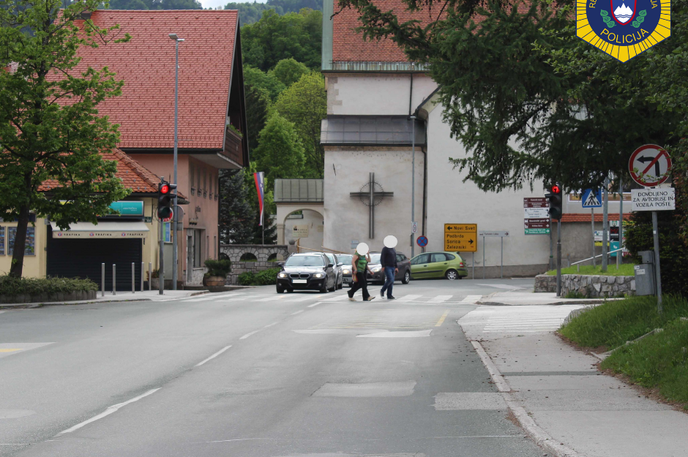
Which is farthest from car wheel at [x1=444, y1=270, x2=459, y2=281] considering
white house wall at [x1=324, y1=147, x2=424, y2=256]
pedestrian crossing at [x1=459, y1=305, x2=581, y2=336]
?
pedestrian crossing at [x1=459, y1=305, x2=581, y2=336]

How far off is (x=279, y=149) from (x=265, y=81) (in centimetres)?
1531

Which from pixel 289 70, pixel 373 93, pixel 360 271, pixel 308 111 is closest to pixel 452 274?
pixel 373 93

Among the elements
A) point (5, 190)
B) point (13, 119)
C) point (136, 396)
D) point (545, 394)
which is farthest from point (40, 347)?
point (13, 119)

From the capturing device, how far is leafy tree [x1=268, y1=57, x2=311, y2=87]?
9812 centimetres

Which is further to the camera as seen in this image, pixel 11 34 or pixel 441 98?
pixel 11 34

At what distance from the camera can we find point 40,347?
544 inches

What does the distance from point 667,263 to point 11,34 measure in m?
18.5

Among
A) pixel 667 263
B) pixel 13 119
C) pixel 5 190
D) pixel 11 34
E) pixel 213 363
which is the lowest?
pixel 213 363

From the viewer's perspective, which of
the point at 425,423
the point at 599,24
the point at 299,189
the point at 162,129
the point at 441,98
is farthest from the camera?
the point at 299,189

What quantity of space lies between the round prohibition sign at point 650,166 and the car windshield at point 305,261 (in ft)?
71.7

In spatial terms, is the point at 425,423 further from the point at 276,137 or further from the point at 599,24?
the point at 276,137

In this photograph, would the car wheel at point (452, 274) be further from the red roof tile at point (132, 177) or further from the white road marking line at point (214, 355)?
the white road marking line at point (214, 355)

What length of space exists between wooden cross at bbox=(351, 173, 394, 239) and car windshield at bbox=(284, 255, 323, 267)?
21.4 meters

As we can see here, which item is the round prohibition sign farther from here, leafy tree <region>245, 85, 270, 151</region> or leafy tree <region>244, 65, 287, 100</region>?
leafy tree <region>244, 65, 287, 100</region>
